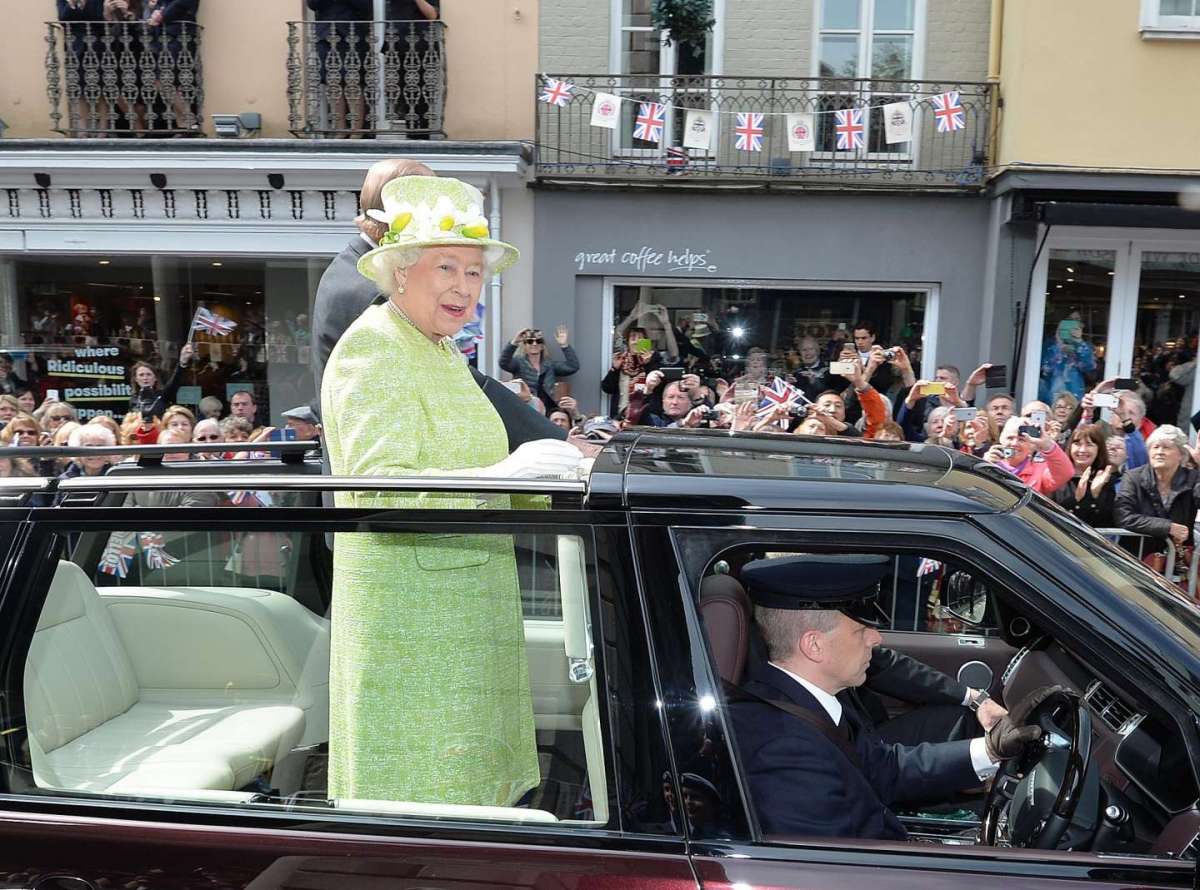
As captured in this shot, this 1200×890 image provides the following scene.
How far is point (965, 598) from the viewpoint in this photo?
255cm

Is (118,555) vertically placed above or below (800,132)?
below

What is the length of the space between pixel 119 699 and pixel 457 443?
1.07 metres

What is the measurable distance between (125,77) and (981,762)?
11.5 m

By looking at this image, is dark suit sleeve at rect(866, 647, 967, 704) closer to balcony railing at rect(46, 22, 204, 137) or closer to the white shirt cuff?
the white shirt cuff

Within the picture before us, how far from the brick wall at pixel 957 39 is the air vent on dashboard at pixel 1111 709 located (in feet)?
32.8

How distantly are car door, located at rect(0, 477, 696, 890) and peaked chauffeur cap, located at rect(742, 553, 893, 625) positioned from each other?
425mm

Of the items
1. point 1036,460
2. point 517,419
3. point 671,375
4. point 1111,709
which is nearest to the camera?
point 1111,709

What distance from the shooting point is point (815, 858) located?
1672 millimetres

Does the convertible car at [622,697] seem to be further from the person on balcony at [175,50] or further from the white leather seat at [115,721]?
the person on balcony at [175,50]

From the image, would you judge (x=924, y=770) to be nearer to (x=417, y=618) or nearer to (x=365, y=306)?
(x=417, y=618)

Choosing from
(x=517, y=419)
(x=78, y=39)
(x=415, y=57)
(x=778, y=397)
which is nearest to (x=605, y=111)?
(x=415, y=57)

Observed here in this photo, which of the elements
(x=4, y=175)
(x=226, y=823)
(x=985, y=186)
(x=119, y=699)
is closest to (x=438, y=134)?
(x=4, y=175)

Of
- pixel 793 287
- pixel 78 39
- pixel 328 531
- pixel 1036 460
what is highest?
pixel 78 39

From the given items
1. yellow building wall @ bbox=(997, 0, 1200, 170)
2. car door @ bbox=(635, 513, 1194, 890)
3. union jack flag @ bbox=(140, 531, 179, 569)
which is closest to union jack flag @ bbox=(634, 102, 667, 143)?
yellow building wall @ bbox=(997, 0, 1200, 170)
